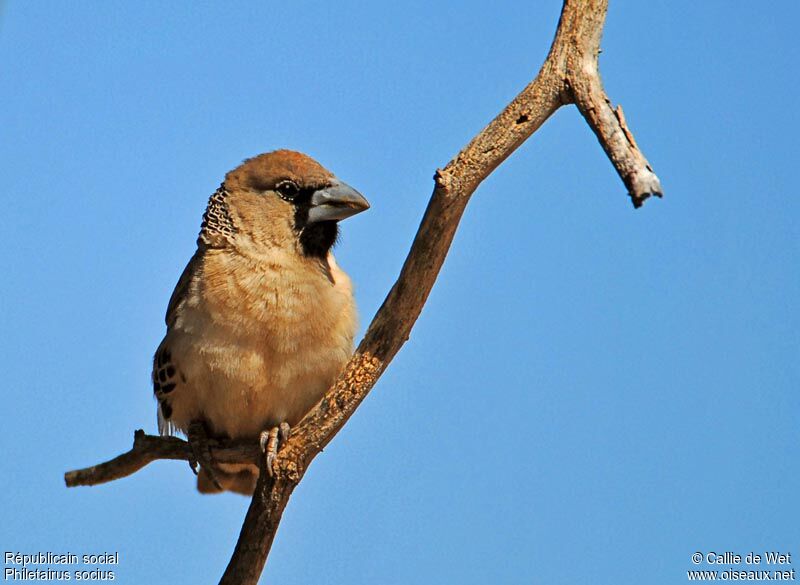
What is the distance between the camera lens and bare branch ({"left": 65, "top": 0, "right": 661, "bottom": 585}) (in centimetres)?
535

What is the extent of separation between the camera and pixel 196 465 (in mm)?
7082

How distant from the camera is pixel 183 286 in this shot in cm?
708

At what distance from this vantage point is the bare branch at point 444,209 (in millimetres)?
5348

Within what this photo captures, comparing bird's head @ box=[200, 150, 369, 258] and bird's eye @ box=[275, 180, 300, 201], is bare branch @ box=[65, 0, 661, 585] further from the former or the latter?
bird's eye @ box=[275, 180, 300, 201]

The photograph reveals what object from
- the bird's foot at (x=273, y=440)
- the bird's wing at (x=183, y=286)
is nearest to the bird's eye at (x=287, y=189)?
the bird's wing at (x=183, y=286)

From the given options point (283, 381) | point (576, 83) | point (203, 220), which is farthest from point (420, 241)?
point (203, 220)

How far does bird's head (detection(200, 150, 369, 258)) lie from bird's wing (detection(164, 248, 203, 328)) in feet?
0.50

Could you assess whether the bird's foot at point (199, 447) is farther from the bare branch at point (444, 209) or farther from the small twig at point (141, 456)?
the bare branch at point (444, 209)

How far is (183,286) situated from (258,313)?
0.74 meters

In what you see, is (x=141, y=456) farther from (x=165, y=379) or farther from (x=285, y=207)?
(x=285, y=207)

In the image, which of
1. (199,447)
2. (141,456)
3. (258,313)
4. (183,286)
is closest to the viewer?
(258,313)

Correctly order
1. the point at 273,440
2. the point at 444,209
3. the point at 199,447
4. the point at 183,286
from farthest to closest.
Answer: the point at 183,286
the point at 199,447
the point at 273,440
the point at 444,209

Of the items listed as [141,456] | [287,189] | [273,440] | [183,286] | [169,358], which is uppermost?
[287,189]

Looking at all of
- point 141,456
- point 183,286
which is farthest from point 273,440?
point 183,286
